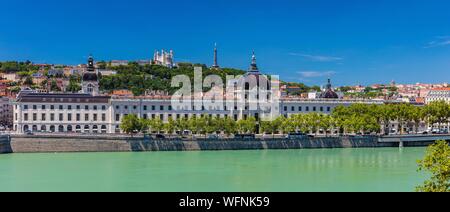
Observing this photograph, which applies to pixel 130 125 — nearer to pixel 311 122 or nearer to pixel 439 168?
pixel 311 122

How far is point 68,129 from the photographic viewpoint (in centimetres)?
4288

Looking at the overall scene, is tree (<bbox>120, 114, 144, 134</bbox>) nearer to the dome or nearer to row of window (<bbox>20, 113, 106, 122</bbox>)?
row of window (<bbox>20, 113, 106, 122</bbox>)

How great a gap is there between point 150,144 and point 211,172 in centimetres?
1198

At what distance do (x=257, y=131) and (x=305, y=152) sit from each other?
23.3 feet

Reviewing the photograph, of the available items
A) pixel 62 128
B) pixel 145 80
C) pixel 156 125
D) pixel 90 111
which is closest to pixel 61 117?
pixel 62 128

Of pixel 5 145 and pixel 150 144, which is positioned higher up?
pixel 5 145

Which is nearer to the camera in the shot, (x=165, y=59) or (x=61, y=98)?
(x=61, y=98)

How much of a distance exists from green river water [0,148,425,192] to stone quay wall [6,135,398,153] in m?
1.52

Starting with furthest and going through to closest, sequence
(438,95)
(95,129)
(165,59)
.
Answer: (165,59) < (438,95) < (95,129)

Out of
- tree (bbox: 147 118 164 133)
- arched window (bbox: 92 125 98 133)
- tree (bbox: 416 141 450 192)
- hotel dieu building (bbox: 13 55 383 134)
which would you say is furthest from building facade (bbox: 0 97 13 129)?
tree (bbox: 416 141 450 192)

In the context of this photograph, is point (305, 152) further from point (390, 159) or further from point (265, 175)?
point (265, 175)

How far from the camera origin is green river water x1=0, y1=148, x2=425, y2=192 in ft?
70.1

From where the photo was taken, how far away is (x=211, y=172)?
25.6 meters
